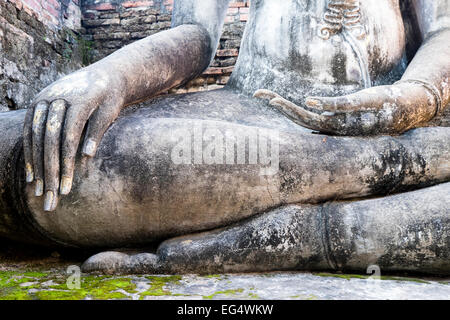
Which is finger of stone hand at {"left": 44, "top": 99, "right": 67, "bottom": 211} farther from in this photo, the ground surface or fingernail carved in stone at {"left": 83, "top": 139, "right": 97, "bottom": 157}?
the ground surface

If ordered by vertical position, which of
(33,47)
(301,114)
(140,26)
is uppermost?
(140,26)

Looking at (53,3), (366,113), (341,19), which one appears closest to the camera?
(366,113)

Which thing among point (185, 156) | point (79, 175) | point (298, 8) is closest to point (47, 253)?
point (79, 175)

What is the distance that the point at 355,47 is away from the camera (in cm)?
171

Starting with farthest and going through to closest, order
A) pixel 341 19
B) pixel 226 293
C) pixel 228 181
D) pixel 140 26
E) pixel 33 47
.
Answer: pixel 140 26 → pixel 33 47 → pixel 341 19 → pixel 228 181 → pixel 226 293

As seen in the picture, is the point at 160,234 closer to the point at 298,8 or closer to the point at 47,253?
the point at 47,253

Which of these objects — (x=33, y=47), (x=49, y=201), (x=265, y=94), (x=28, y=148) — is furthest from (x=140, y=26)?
Result: (x=49, y=201)

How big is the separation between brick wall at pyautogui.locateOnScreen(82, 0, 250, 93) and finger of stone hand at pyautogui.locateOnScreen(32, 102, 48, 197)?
11.7 feet

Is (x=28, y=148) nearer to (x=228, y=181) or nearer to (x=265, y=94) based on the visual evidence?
(x=228, y=181)

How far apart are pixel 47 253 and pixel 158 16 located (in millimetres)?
3765

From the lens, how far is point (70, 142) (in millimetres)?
1180

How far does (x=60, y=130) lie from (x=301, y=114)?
710mm
